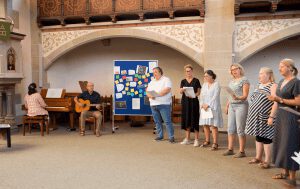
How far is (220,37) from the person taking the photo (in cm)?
738

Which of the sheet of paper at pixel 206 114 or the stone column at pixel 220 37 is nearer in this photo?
the sheet of paper at pixel 206 114

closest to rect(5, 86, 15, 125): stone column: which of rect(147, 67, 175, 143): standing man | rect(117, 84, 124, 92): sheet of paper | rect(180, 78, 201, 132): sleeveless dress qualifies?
rect(117, 84, 124, 92): sheet of paper

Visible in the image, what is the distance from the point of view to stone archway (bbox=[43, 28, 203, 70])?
766 centimetres

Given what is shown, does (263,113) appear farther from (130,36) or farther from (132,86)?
(130,36)

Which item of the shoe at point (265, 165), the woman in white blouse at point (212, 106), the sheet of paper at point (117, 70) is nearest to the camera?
the shoe at point (265, 165)

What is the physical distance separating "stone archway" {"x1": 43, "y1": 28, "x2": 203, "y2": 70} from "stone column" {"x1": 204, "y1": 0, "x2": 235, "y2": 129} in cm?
32

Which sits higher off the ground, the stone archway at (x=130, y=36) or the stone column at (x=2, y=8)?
the stone column at (x=2, y=8)

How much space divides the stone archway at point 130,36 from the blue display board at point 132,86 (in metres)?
0.93

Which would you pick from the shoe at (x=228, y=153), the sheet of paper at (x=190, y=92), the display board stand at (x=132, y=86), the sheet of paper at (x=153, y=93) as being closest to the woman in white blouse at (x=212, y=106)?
the sheet of paper at (x=190, y=92)

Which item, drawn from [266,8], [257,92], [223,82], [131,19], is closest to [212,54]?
[223,82]

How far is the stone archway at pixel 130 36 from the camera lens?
7.66 m

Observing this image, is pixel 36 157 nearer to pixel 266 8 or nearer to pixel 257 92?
pixel 257 92

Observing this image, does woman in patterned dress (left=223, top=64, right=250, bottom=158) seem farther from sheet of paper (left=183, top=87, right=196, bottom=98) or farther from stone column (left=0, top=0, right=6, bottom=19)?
stone column (left=0, top=0, right=6, bottom=19)

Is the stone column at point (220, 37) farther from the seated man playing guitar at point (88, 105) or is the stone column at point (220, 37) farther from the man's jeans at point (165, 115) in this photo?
the seated man playing guitar at point (88, 105)
